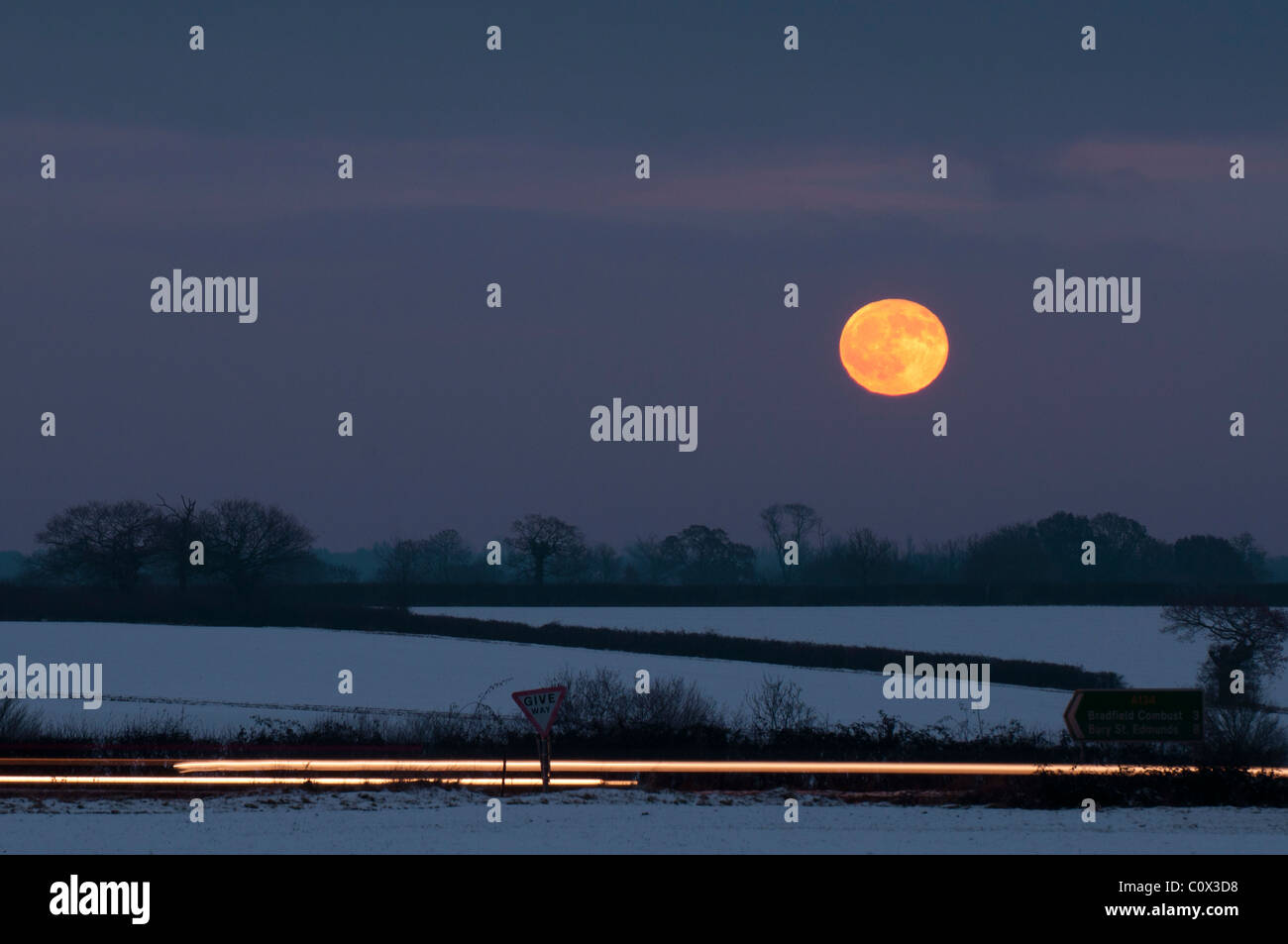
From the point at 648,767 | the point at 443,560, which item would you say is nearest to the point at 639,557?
the point at 443,560

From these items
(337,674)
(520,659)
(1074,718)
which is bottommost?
(337,674)

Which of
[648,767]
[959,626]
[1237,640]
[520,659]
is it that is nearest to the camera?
[648,767]

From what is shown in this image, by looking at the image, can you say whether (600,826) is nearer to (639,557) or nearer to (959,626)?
(959,626)

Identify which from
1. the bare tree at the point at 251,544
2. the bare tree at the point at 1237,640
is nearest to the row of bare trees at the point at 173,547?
the bare tree at the point at 251,544

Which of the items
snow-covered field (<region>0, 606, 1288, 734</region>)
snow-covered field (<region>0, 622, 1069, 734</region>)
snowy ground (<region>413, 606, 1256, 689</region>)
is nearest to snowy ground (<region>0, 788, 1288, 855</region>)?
snow-covered field (<region>0, 606, 1288, 734</region>)

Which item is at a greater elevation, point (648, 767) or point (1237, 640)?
point (648, 767)

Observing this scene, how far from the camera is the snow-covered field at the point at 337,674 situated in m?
46.3

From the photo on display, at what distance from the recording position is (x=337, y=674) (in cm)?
5875

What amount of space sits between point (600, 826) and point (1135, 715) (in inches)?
424

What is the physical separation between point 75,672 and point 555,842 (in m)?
Answer: 49.8

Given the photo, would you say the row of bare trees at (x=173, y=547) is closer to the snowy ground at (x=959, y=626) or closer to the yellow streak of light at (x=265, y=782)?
the snowy ground at (x=959, y=626)

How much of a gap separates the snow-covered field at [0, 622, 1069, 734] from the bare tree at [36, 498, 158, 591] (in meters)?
11.0

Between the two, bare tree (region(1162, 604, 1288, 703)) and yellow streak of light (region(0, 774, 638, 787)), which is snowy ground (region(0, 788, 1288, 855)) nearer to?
yellow streak of light (region(0, 774, 638, 787))

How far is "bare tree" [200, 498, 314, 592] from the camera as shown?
275 feet
